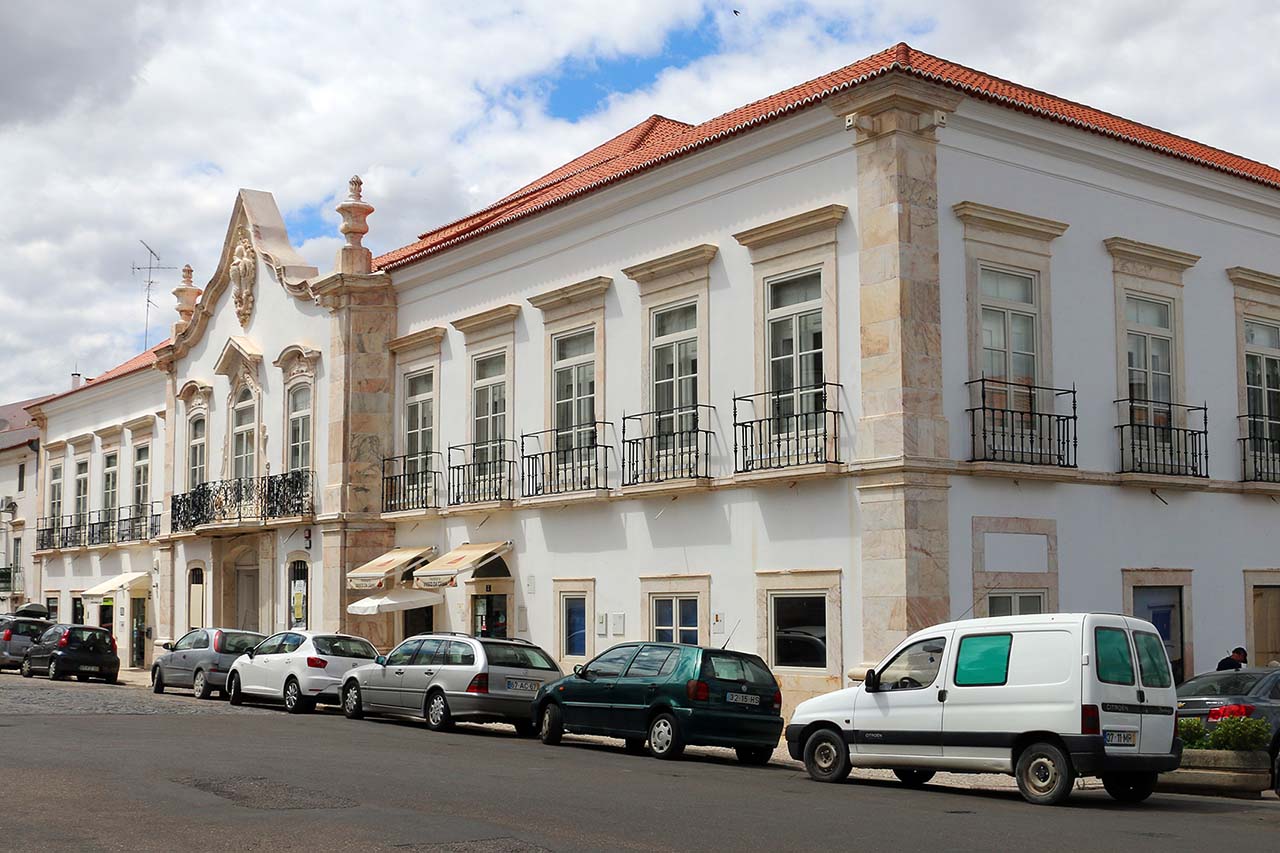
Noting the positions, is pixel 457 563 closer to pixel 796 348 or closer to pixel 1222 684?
pixel 796 348

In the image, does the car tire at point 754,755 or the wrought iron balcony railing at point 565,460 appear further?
the wrought iron balcony railing at point 565,460

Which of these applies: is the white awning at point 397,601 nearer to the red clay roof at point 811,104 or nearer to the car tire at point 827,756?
the red clay roof at point 811,104

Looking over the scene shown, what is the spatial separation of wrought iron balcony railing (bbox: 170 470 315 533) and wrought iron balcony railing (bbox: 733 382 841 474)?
13177 millimetres

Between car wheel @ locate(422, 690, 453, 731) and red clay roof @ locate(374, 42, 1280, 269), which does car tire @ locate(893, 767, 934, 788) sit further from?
red clay roof @ locate(374, 42, 1280, 269)

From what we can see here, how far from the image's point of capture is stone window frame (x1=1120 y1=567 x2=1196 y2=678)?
69.5 ft

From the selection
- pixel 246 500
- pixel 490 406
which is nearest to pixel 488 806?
pixel 490 406

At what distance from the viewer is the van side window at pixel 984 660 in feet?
45.8

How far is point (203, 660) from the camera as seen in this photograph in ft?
92.4

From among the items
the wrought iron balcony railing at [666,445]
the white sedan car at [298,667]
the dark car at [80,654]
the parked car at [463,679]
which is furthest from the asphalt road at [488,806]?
the dark car at [80,654]

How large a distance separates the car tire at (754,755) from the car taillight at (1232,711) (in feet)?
16.5

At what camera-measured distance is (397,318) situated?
1209 inches

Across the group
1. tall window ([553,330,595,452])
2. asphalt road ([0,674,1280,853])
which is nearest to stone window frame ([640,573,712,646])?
tall window ([553,330,595,452])

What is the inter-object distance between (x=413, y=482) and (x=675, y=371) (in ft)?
27.6

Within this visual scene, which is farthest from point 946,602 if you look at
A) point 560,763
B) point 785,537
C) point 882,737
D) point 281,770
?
point 281,770
